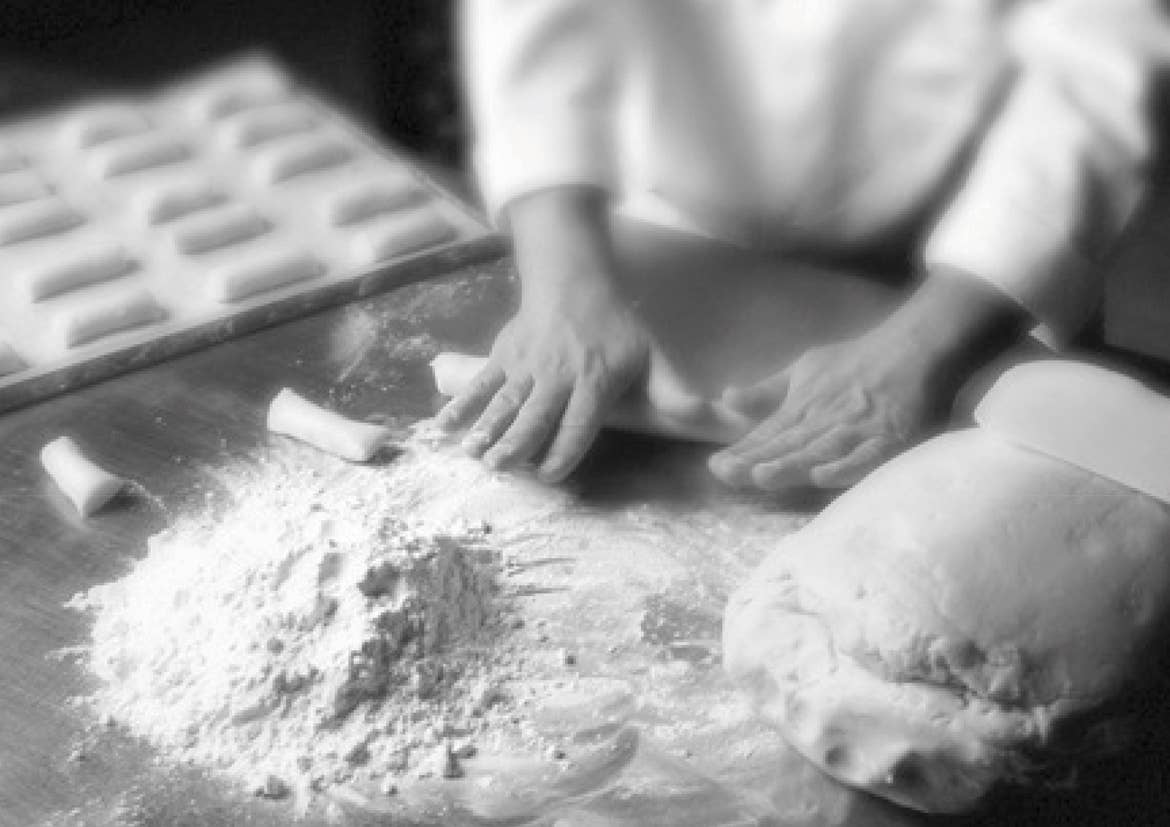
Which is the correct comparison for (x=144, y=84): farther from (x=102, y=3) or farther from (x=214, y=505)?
(x=214, y=505)

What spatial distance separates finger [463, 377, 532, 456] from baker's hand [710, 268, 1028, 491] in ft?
0.60

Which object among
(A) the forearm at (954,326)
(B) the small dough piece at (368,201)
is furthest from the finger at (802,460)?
(B) the small dough piece at (368,201)

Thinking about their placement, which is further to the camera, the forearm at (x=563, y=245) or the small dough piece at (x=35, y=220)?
the small dough piece at (x=35, y=220)

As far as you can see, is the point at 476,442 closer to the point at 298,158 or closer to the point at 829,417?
the point at 829,417

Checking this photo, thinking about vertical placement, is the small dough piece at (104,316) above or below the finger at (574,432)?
below

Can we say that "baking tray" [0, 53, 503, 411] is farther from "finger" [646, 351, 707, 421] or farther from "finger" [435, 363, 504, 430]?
"finger" [646, 351, 707, 421]

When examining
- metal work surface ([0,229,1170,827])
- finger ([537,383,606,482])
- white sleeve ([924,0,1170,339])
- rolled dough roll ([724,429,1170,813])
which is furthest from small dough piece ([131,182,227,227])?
rolled dough roll ([724,429,1170,813])

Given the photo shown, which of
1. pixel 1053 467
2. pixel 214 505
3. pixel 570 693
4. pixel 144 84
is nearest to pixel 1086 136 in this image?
pixel 1053 467

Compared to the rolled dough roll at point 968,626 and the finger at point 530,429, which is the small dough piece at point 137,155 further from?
the rolled dough roll at point 968,626

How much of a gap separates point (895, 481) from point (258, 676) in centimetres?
46

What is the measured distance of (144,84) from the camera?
2.30 m

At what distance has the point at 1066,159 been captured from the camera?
4.34ft

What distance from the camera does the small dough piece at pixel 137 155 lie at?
1751mm

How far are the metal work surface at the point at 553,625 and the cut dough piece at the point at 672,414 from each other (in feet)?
0.06
